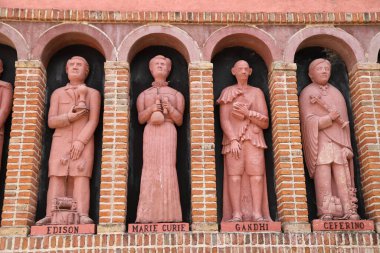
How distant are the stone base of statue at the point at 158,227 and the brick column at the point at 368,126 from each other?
113 inches

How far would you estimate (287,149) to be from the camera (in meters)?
9.60

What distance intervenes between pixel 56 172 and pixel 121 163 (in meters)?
1.00

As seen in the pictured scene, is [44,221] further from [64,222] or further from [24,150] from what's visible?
[24,150]

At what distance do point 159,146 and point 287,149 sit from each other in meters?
1.99

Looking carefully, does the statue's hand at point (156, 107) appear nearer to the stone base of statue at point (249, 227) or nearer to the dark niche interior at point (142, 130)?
the dark niche interior at point (142, 130)

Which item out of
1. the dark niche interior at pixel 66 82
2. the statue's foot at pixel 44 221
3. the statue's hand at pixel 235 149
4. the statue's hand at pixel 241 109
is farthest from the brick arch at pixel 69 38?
the statue's foot at pixel 44 221

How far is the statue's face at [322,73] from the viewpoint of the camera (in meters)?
10.2

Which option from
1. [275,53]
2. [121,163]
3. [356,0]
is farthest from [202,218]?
[356,0]

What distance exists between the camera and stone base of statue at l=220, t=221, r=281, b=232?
9125mm

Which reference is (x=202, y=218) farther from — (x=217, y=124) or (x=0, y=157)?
(x=0, y=157)

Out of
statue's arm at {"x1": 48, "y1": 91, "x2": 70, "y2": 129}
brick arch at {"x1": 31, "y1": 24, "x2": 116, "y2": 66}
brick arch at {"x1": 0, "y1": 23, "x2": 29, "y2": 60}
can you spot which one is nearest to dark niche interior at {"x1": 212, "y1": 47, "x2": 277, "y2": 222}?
brick arch at {"x1": 31, "y1": 24, "x2": 116, "y2": 66}

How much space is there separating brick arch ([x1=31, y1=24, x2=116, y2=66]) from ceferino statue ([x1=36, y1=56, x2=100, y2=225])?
1.40ft

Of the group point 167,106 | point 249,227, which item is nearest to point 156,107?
point 167,106

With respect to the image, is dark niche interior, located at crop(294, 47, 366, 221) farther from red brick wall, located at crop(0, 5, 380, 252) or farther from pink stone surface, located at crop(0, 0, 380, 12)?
pink stone surface, located at crop(0, 0, 380, 12)
